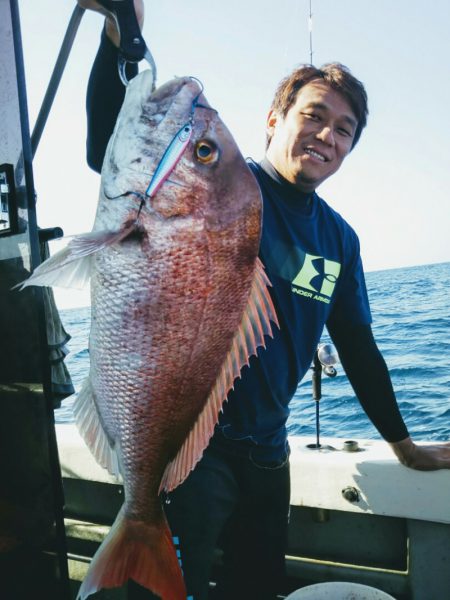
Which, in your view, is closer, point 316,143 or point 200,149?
point 200,149

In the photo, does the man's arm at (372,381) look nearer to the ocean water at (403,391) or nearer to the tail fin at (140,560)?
the tail fin at (140,560)

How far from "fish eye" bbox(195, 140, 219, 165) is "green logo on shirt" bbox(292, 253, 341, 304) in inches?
32.8

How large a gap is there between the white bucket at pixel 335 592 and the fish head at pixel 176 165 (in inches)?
70.7

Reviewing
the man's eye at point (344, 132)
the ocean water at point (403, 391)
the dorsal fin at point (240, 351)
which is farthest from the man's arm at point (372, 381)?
the ocean water at point (403, 391)

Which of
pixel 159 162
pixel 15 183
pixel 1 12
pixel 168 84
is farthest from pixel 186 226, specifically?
pixel 1 12

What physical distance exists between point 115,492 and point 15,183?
230 cm

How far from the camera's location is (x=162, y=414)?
1355 millimetres

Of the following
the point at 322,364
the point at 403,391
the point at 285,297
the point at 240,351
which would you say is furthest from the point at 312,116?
the point at 403,391

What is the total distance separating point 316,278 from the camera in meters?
2.10

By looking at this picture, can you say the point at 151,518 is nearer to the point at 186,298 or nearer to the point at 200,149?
the point at 186,298

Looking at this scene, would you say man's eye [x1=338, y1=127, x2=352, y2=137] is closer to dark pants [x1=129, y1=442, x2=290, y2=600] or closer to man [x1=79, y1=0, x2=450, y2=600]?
man [x1=79, y1=0, x2=450, y2=600]

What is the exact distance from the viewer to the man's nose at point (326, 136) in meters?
2.11

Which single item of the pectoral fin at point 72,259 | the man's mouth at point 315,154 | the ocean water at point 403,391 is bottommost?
the ocean water at point 403,391

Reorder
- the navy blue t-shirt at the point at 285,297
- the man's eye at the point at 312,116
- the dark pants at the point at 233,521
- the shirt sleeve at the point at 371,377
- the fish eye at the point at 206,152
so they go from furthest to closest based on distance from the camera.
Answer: the shirt sleeve at the point at 371,377
the man's eye at the point at 312,116
the navy blue t-shirt at the point at 285,297
the dark pants at the point at 233,521
the fish eye at the point at 206,152
